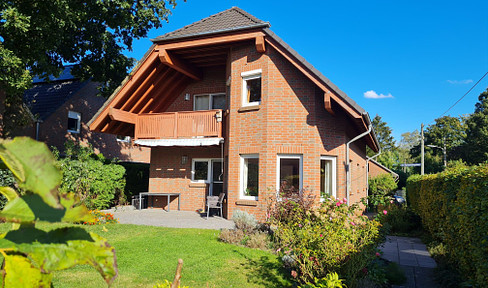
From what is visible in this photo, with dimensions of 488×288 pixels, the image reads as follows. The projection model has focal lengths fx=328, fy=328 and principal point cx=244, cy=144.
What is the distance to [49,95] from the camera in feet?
77.3

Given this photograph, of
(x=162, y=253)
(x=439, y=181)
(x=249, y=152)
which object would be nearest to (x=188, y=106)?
(x=249, y=152)

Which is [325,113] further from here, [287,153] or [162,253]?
[162,253]

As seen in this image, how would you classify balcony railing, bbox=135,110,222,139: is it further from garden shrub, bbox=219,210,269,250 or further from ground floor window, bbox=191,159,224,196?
garden shrub, bbox=219,210,269,250

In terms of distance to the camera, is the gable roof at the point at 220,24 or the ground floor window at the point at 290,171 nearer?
the ground floor window at the point at 290,171

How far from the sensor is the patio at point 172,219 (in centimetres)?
1123

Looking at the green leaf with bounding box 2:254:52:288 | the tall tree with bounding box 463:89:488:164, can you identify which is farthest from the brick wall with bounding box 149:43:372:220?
the tall tree with bounding box 463:89:488:164

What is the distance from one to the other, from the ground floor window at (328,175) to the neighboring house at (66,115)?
16490 mm

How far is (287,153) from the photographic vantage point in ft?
39.0

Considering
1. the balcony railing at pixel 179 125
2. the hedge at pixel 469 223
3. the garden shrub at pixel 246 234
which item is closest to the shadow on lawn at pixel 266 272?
the garden shrub at pixel 246 234

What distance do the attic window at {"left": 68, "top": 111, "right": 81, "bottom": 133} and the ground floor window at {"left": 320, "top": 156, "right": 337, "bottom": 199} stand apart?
17990mm

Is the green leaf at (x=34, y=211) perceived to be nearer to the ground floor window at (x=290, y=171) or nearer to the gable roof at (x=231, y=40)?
the gable roof at (x=231, y=40)

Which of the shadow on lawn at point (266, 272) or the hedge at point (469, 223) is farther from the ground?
the hedge at point (469, 223)

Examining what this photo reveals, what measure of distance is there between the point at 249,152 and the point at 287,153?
1411mm

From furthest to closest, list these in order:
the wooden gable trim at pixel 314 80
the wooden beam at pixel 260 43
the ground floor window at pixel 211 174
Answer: the ground floor window at pixel 211 174
the wooden beam at pixel 260 43
the wooden gable trim at pixel 314 80
